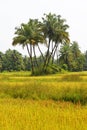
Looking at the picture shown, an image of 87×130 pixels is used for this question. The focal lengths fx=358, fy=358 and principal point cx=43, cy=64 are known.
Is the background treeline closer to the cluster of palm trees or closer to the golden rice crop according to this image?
the cluster of palm trees

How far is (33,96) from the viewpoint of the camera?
1697 centimetres

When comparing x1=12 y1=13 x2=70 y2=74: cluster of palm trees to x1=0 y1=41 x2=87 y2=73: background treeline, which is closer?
x1=12 y1=13 x2=70 y2=74: cluster of palm trees

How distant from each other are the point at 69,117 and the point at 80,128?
1.62 meters

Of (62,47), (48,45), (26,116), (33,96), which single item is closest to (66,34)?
(48,45)

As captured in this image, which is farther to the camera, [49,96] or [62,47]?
[62,47]

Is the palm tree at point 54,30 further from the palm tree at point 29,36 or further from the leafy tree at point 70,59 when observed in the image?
the leafy tree at point 70,59

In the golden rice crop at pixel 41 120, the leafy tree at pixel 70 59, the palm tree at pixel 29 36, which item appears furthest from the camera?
the leafy tree at pixel 70 59

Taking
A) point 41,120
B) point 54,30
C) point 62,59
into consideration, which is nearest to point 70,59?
point 62,59

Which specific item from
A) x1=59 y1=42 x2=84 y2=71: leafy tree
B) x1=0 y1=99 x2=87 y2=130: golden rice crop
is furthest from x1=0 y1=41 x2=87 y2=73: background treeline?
x1=0 y1=99 x2=87 y2=130: golden rice crop

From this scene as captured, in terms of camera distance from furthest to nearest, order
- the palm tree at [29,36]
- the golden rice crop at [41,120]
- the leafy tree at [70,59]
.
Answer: the leafy tree at [70,59], the palm tree at [29,36], the golden rice crop at [41,120]

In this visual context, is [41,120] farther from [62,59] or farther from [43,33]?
[62,59]

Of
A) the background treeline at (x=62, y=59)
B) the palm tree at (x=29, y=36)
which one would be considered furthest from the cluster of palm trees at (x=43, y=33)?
the background treeline at (x=62, y=59)

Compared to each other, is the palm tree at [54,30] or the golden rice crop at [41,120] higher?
the palm tree at [54,30]

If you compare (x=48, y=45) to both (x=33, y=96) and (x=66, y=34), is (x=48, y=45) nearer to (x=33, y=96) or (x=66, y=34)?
(x=66, y=34)
